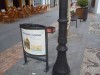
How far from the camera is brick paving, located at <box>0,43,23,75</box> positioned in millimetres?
4668

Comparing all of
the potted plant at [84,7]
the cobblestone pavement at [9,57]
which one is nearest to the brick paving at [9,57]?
the cobblestone pavement at [9,57]

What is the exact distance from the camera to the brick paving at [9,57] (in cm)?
467

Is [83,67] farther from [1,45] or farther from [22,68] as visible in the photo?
[1,45]

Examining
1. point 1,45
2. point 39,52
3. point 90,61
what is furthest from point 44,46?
point 1,45

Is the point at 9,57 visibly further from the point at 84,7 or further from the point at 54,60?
the point at 84,7

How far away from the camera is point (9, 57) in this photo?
5.28 meters

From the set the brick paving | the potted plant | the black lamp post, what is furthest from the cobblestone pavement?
the potted plant

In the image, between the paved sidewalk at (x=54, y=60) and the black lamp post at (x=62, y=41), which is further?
the paved sidewalk at (x=54, y=60)

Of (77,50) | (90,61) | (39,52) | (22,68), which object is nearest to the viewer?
(39,52)

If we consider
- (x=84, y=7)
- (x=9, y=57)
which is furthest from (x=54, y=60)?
(x=84, y=7)

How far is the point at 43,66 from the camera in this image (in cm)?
465

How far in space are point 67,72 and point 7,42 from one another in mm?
3918

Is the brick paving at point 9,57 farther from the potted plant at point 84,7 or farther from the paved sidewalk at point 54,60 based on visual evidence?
the potted plant at point 84,7

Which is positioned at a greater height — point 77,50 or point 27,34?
point 27,34
